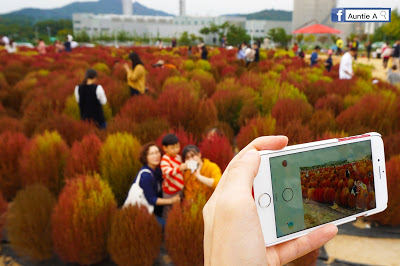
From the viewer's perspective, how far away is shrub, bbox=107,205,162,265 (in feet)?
8.63

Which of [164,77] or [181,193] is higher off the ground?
[164,77]

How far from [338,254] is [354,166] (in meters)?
2.05

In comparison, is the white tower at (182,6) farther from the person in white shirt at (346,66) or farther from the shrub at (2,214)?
the shrub at (2,214)

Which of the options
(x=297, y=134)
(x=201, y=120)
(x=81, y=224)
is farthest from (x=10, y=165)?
(x=297, y=134)

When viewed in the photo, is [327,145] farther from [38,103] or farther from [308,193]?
[38,103]

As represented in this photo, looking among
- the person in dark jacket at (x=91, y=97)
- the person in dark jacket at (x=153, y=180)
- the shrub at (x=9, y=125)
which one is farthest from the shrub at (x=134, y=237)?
the shrub at (x=9, y=125)

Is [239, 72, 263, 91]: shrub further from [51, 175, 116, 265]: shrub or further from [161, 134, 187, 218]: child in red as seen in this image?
[51, 175, 116, 265]: shrub

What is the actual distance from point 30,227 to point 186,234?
1381 millimetres

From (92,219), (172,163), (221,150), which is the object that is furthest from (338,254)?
(92,219)

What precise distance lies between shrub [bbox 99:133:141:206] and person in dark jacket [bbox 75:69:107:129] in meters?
1.47

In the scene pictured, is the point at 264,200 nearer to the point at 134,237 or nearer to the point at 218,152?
the point at 134,237

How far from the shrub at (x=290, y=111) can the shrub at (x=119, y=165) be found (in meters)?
2.56

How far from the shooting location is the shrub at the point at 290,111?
5.38m

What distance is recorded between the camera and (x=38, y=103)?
21.2 ft
